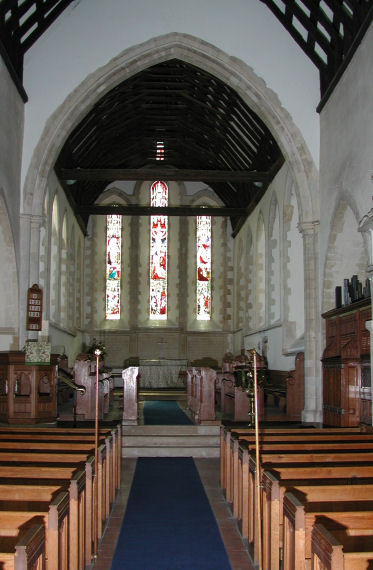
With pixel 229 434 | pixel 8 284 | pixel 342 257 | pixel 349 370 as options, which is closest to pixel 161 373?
pixel 8 284

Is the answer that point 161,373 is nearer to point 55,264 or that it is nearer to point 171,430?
point 55,264

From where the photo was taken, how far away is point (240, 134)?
13.3m

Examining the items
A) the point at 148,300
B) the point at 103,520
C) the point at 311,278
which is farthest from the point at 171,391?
the point at 103,520

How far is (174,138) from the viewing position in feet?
51.3

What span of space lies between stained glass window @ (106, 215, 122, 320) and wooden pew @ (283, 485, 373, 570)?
15688mm

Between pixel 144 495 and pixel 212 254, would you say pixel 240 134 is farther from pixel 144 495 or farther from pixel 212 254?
pixel 144 495

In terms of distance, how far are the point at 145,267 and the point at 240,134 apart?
6.18 meters

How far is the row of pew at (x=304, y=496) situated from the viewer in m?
2.35

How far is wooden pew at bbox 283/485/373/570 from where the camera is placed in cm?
248

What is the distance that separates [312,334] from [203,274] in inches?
371

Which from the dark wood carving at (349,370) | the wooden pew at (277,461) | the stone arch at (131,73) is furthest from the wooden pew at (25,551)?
the stone arch at (131,73)

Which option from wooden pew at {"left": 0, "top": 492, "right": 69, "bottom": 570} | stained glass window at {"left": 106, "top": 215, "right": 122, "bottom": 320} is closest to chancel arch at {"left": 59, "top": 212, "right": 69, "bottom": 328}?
stained glass window at {"left": 106, "top": 215, "right": 122, "bottom": 320}

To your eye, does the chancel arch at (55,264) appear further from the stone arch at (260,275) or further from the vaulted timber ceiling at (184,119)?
the stone arch at (260,275)

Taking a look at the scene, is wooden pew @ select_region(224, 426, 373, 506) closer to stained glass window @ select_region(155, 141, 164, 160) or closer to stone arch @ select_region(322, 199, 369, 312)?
stone arch @ select_region(322, 199, 369, 312)
